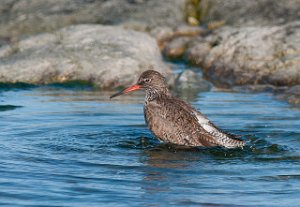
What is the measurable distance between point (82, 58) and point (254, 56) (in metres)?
3.54

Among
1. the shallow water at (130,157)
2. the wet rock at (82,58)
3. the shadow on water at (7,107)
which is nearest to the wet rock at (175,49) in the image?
the wet rock at (82,58)

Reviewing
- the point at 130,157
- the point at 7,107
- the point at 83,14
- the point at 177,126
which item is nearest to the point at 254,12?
the point at 83,14

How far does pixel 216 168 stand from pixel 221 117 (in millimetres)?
3387

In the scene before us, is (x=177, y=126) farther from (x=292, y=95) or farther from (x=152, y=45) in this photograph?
(x=152, y=45)

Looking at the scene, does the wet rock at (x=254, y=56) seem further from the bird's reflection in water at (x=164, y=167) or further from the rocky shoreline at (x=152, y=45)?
the bird's reflection in water at (x=164, y=167)

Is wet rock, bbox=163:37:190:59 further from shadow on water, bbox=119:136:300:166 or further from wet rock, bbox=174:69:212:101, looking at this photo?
shadow on water, bbox=119:136:300:166

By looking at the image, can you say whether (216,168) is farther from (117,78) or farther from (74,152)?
(117,78)

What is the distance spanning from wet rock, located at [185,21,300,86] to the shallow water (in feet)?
4.79

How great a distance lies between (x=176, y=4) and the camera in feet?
66.2

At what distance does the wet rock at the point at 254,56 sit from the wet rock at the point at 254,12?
125 cm

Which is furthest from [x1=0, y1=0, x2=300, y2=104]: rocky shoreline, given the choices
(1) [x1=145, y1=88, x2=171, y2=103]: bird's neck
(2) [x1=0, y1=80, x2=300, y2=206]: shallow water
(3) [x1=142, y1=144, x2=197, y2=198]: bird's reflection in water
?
(3) [x1=142, y1=144, x2=197, y2=198]: bird's reflection in water

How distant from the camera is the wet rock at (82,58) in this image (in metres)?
15.4

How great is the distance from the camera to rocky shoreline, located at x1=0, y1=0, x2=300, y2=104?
15.4 m

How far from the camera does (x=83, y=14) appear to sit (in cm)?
1981
